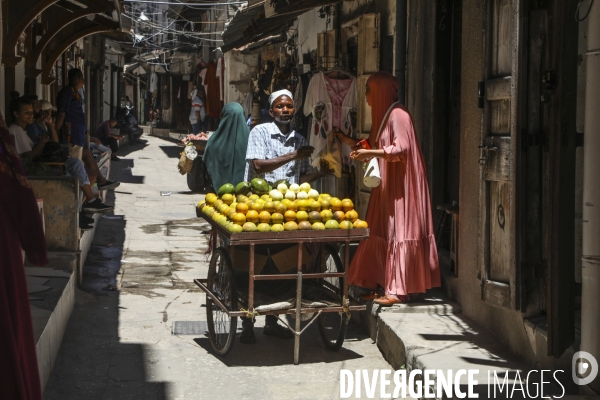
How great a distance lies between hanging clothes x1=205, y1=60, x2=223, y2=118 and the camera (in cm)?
2727

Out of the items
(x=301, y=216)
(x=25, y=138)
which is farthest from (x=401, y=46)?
(x=25, y=138)

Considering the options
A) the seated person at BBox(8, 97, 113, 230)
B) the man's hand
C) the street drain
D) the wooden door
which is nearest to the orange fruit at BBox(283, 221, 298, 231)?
the man's hand

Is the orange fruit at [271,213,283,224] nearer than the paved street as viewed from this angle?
No

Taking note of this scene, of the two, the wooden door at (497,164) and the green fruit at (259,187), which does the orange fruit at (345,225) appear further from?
the wooden door at (497,164)

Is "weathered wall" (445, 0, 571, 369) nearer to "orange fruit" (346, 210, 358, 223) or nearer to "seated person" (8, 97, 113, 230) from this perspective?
"orange fruit" (346, 210, 358, 223)

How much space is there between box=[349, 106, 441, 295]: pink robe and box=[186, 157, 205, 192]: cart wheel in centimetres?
1072

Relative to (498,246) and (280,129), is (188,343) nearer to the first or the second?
(280,129)

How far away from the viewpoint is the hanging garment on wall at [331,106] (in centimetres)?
1023

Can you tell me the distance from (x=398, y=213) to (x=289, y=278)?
1.20 m

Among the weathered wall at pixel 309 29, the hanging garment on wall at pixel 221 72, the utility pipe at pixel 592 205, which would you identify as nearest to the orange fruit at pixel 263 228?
the utility pipe at pixel 592 205

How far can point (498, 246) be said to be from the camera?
5.95 m

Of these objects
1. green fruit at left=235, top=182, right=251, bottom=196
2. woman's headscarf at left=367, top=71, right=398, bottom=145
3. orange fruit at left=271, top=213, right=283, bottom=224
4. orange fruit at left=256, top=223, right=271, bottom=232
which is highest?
woman's headscarf at left=367, top=71, right=398, bottom=145

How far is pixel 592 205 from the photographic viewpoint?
15.1 ft

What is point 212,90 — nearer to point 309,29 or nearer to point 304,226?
point 309,29
